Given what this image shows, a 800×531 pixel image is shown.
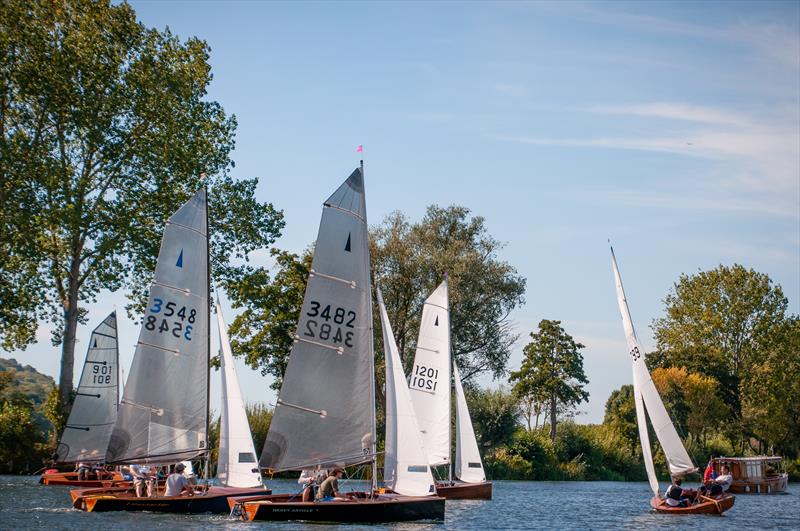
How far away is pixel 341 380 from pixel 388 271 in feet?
139

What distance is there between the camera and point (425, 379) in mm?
45812

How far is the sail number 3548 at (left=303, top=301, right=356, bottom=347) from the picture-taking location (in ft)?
99.9

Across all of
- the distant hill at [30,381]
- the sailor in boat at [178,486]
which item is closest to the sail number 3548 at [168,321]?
the sailor in boat at [178,486]

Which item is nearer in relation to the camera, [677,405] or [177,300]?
[177,300]

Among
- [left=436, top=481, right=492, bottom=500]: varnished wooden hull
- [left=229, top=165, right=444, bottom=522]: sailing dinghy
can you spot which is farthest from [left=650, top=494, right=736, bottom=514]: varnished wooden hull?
[left=229, top=165, right=444, bottom=522]: sailing dinghy

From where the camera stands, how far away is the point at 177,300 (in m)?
34.3

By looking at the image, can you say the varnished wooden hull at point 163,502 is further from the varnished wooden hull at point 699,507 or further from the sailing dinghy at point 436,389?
the varnished wooden hull at point 699,507

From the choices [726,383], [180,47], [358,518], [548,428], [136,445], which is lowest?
[358,518]

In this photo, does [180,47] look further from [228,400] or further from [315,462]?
[315,462]

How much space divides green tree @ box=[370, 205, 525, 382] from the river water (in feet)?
53.5

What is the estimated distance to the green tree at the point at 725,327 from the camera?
92.2m

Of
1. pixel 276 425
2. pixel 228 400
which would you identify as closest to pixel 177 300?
pixel 228 400

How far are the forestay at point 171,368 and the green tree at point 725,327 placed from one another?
215 feet

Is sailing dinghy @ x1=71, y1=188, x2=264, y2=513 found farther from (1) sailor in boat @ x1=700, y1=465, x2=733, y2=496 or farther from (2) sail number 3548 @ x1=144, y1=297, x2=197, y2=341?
(1) sailor in boat @ x1=700, y1=465, x2=733, y2=496
